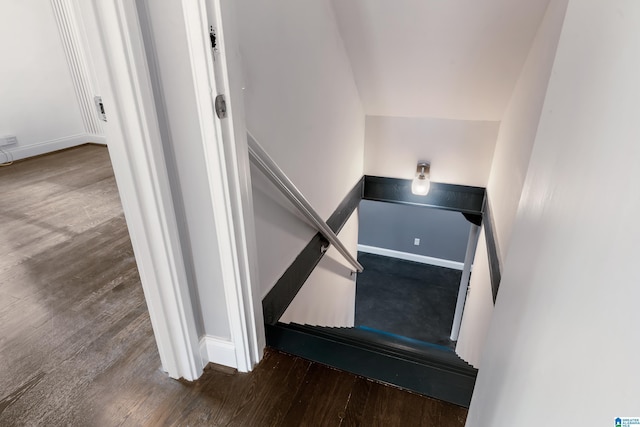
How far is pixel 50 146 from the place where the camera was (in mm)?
4336

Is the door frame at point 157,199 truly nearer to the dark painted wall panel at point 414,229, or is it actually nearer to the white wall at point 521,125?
the white wall at point 521,125

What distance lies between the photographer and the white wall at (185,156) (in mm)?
918

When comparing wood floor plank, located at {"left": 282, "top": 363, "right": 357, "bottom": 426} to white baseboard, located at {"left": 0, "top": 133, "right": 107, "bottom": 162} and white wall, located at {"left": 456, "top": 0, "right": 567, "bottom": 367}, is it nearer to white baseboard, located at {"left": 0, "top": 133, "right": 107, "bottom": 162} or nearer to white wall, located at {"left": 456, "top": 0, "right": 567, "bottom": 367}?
white wall, located at {"left": 456, "top": 0, "right": 567, "bottom": 367}

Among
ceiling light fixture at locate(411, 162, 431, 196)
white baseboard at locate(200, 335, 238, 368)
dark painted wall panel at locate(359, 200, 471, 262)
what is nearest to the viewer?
white baseboard at locate(200, 335, 238, 368)

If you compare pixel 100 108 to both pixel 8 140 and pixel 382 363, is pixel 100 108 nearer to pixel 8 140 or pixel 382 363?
pixel 382 363

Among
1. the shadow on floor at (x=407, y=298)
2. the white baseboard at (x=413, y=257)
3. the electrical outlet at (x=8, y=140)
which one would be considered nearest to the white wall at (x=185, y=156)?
the electrical outlet at (x=8, y=140)

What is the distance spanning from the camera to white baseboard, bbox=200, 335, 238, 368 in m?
1.38

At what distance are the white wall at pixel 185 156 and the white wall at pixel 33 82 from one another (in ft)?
13.3

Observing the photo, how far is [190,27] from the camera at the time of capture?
896mm

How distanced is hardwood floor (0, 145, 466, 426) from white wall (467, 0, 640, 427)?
2.16 feet

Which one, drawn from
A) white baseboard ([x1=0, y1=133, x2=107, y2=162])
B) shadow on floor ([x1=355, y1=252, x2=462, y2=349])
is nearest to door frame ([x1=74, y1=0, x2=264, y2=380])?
white baseboard ([x1=0, y1=133, x2=107, y2=162])

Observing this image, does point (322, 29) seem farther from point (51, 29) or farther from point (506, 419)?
point (51, 29)

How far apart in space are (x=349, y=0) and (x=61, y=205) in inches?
108

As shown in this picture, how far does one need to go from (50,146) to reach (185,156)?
14.4ft
